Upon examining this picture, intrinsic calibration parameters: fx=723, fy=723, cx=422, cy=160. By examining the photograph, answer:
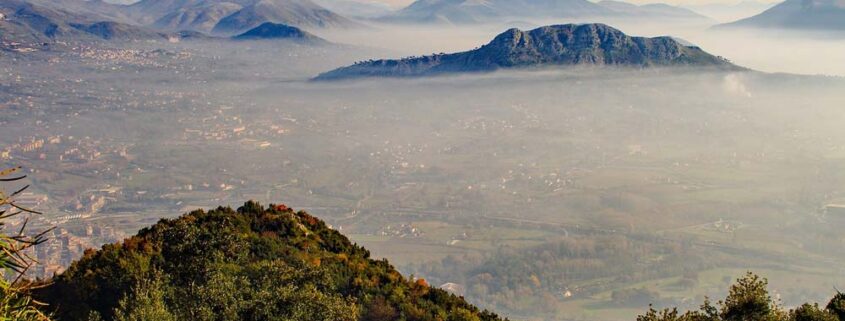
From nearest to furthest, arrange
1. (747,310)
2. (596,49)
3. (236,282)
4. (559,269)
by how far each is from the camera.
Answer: (747,310), (236,282), (559,269), (596,49)

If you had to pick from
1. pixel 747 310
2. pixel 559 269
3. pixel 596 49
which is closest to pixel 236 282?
pixel 747 310

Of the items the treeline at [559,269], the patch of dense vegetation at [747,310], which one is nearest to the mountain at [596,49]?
the treeline at [559,269]

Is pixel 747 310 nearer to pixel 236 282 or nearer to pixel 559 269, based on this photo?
pixel 236 282

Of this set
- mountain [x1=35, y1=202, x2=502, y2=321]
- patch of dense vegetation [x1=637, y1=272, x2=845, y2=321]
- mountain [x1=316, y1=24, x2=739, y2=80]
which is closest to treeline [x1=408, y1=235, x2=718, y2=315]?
mountain [x1=35, y1=202, x2=502, y2=321]

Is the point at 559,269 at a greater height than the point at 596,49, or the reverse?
the point at 596,49

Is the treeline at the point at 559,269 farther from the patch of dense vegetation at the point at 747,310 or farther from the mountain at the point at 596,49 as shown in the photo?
the mountain at the point at 596,49

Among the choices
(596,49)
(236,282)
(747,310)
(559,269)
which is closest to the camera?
(747,310)

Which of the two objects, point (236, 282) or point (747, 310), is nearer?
point (747, 310)

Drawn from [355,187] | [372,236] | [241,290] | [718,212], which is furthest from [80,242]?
[718,212]
